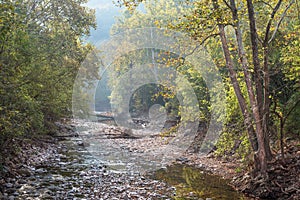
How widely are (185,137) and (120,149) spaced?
3914 mm

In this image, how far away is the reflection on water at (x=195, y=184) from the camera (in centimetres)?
905

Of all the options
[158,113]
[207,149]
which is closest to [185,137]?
[207,149]

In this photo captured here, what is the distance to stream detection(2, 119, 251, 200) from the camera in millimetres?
8852

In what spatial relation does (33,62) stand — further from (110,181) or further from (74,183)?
(110,181)

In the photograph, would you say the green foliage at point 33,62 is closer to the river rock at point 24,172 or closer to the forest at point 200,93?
the forest at point 200,93

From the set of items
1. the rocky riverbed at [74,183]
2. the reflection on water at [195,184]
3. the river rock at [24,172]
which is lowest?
the reflection on water at [195,184]

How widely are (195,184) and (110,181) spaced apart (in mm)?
2753

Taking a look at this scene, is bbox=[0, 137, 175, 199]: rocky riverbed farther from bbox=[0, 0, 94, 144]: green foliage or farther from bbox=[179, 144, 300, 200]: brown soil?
bbox=[179, 144, 300, 200]: brown soil

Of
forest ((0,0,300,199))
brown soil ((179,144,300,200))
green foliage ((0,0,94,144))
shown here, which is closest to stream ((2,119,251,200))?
forest ((0,0,300,199))

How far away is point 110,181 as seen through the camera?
10.5m

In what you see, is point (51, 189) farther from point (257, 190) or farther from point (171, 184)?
point (257, 190)

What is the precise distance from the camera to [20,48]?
34.3 feet

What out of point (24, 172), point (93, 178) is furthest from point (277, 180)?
point (24, 172)

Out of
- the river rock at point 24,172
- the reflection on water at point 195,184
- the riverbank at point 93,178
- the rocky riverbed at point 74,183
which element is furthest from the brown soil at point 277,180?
the river rock at point 24,172
